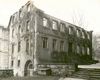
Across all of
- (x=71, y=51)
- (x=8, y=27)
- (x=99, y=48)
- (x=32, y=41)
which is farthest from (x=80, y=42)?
(x=8, y=27)

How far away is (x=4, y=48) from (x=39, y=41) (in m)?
7.49

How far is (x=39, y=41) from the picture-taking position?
17.0 meters

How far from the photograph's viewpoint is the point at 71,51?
67.6 feet

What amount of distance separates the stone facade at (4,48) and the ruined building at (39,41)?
70cm

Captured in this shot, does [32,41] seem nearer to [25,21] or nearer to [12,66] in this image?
[25,21]

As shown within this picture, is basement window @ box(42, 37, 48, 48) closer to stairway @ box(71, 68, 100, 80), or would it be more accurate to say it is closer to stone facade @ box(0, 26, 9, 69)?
stone facade @ box(0, 26, 9, 69)

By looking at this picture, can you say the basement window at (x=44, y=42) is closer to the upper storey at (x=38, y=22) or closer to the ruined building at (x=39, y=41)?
the ruined building at (x=39, y=41)

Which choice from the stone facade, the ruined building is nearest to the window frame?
the ruined building

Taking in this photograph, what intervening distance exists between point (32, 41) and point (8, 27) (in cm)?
731

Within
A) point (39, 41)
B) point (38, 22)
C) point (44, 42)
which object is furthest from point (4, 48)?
point (38, 22)

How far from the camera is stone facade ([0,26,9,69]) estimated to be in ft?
72.9

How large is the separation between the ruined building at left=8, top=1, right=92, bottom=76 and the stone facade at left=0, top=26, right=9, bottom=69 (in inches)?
27.7

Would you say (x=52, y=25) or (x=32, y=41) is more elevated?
(x=52, y=25)

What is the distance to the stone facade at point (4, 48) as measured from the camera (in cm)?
2221
